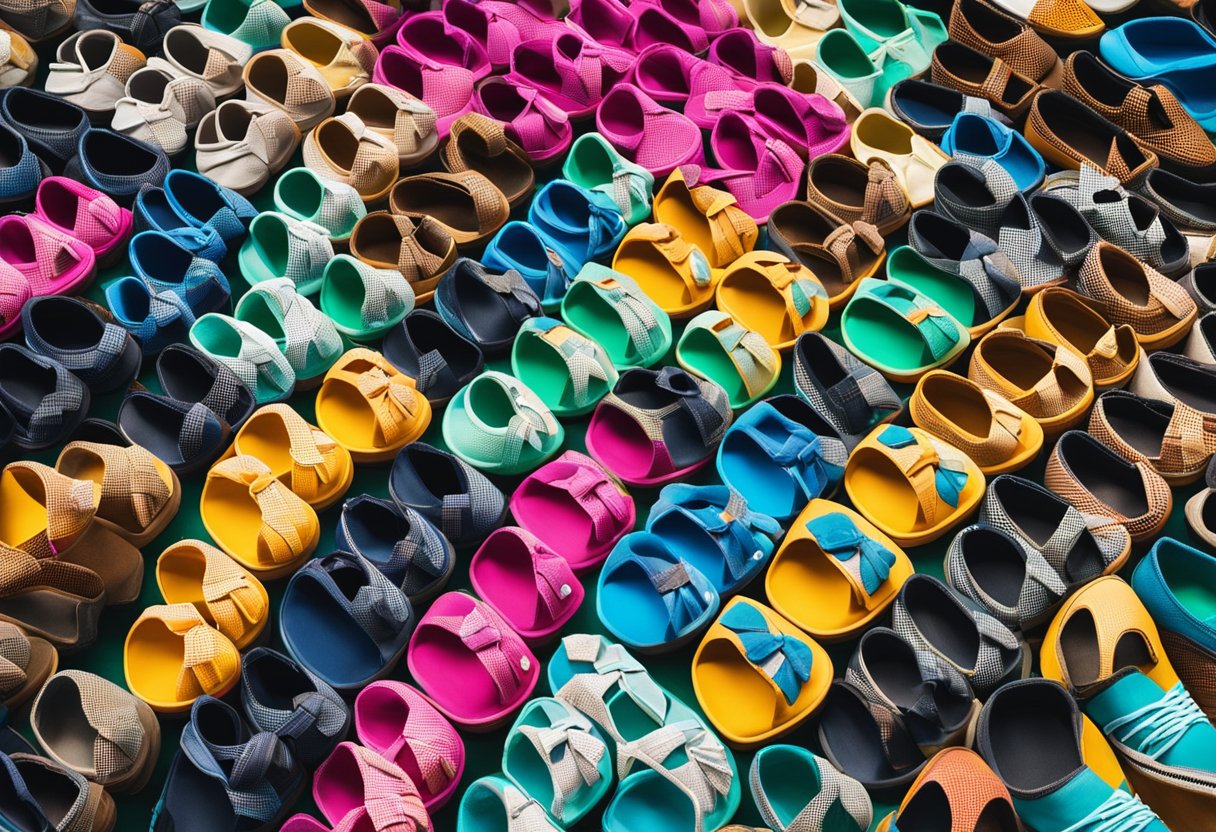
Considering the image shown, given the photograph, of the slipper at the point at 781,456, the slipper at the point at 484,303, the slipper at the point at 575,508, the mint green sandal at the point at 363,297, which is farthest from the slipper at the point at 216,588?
the slipper at the point at 781,456

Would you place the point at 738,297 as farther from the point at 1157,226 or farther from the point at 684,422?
the point at 1157,226

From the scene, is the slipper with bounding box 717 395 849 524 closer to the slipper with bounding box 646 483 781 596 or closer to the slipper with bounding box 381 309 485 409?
the slipper with bounding box 646 483 781 596

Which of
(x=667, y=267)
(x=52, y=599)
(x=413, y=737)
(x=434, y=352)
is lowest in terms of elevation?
(x=52, y=599)

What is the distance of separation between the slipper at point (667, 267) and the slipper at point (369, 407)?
0.70m

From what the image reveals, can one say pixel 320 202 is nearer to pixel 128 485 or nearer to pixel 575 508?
pixel 128 485

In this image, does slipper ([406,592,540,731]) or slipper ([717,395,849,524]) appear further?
slipper ([717,395,849,524])

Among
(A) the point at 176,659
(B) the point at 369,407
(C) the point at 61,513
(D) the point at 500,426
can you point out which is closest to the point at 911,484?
(D) the point at 500,426

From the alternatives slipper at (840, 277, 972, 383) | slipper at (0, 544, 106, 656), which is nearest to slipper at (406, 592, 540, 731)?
slipper at (0, 544, 106, 656)

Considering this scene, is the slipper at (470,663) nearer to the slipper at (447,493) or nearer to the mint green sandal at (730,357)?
the slipper at (447,493)

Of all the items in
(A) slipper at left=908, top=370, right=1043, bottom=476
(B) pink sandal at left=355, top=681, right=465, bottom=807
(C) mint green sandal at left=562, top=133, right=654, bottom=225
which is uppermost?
(A) slipper at left=908, top=370, right=1043, bottom=476

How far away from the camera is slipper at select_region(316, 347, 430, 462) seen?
8.53 ft

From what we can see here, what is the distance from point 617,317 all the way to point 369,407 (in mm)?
669

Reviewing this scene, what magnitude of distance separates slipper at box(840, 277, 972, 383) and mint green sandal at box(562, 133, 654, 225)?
0.65 m

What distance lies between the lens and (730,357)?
275 cm
